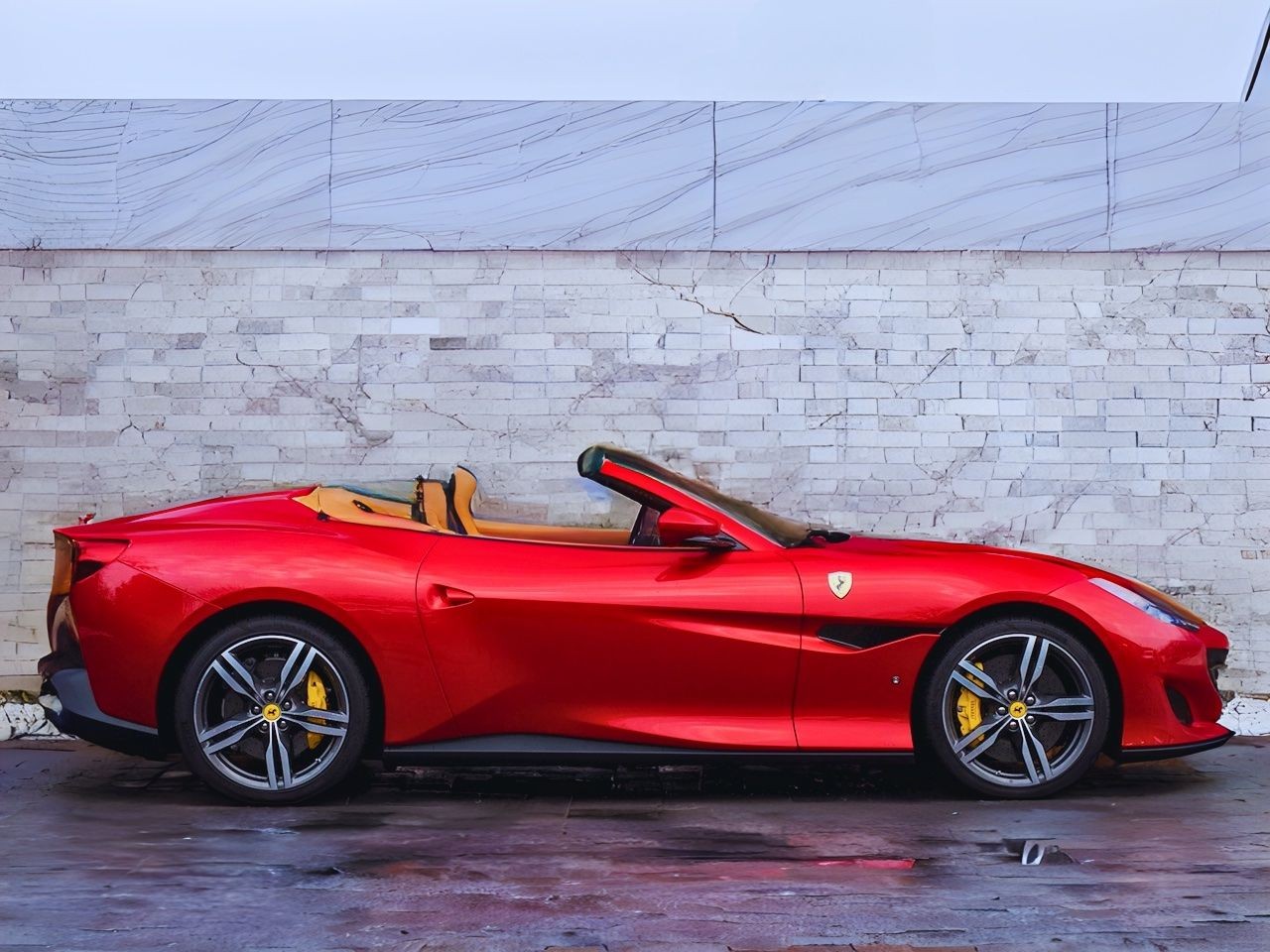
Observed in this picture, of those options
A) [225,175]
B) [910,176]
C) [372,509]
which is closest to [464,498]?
[372,509]

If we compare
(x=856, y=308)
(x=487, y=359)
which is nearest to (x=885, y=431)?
(x=856, y=308)

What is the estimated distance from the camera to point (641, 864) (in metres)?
3.89

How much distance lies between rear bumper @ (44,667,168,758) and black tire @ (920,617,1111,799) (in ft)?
8.62

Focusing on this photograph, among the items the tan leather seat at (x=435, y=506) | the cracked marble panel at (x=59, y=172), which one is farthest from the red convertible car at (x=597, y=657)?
the cracked marble panel at (x=59, y=172)

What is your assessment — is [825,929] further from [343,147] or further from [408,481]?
[343,147]

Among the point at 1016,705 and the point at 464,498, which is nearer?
the point at 1016,705

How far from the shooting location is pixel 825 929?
10.6 feet

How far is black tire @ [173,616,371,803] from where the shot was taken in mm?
4676

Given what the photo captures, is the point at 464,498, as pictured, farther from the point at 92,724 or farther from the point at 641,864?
the point at 641,864

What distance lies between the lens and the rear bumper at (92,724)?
4.71m

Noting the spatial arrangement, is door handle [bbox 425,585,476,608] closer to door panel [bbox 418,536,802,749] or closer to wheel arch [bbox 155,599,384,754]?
door panel [bbox 418,536,802,749]

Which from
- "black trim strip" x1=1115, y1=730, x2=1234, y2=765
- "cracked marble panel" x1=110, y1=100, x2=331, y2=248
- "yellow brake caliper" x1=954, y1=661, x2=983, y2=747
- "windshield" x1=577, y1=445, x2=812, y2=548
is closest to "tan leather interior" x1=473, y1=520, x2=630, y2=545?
"windshield" x1=577, y1=445, x2=812, y2=548

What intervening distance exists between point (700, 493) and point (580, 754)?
1059 millimetres

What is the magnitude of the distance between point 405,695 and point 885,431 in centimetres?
324
